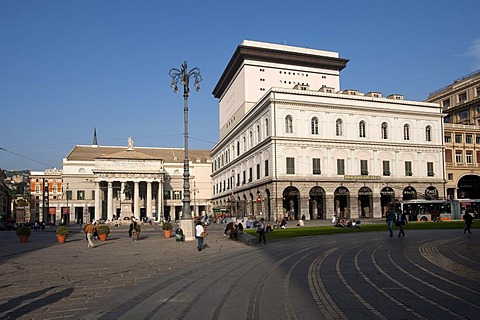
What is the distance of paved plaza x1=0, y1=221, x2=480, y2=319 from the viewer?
9203 millimetres

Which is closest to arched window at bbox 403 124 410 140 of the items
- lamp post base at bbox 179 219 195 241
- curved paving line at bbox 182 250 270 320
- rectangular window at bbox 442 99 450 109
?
rectangular window at bbox 442 99 450 109

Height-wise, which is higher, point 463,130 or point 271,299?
point 463,130

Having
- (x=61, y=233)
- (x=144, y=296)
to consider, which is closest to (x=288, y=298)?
(x=144, y=296)

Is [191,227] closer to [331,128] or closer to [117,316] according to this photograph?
[117,316]

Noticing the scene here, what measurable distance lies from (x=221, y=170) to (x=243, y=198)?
20493mm

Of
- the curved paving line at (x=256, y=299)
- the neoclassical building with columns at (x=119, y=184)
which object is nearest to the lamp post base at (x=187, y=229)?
the curved paving line at (x=256, y=299)

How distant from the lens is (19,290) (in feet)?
39.7

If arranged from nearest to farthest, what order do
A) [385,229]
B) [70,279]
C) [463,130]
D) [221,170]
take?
1. [70,279]
2. [385,229]
3. [463,130]
4. [221,170]

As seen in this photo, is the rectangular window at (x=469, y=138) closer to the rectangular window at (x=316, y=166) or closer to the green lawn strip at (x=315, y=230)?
the rectangular window at (x=316, y=166)

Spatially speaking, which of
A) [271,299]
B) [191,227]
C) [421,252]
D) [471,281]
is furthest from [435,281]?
[191,227]

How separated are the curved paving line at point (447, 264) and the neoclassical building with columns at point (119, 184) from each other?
3085 inches

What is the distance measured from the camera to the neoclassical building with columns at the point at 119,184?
97500 mm

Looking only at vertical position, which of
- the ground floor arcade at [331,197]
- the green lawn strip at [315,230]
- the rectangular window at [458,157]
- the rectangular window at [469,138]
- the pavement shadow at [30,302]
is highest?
the rectangular window at [469,138]

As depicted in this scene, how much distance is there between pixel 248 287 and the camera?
12.3 meters
